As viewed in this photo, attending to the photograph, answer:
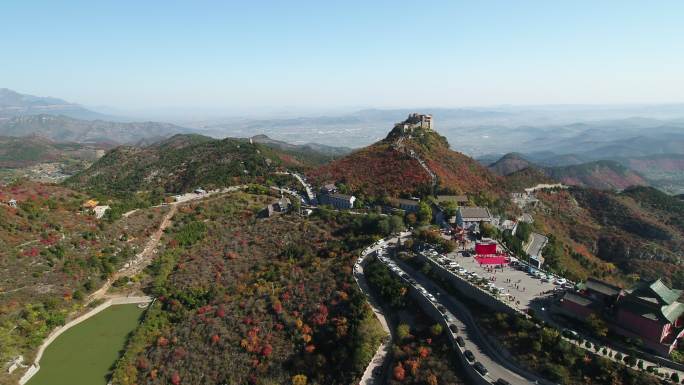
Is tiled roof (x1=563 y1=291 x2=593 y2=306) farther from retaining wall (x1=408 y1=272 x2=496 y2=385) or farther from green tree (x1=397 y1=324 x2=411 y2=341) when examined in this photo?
green tree (x1=397 y1=324 x2=411 y2=341)

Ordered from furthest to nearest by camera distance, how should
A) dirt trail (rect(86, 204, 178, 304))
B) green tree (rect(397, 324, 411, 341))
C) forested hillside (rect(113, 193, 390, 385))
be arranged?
dirt trail (rect(86, 204, 178, 304)) < forested hillside (rect(113, 193, 390, 385)) < green tree (rect(397, 324, 411, 341))

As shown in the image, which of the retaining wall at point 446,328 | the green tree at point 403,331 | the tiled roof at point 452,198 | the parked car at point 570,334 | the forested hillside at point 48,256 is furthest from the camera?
the tiled roof at point 452,198

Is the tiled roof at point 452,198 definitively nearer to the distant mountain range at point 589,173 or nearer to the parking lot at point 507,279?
the parking lot at point 507,279

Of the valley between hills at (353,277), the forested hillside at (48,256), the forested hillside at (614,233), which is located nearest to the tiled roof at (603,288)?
the valley between hills at (353,277)

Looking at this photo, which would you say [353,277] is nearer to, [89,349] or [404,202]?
[404,202]

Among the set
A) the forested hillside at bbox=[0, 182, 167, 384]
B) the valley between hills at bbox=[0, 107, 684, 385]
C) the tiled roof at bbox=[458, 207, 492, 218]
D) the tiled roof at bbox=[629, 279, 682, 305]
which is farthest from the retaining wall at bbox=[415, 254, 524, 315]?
the forested hillside at bbox=[0, 182, 167, 384]

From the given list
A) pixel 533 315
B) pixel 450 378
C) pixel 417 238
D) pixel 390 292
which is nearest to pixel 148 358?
pixel 390 292

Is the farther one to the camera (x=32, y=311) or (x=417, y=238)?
(x=417, y=238)

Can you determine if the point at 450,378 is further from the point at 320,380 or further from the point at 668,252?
the point at 668,252
